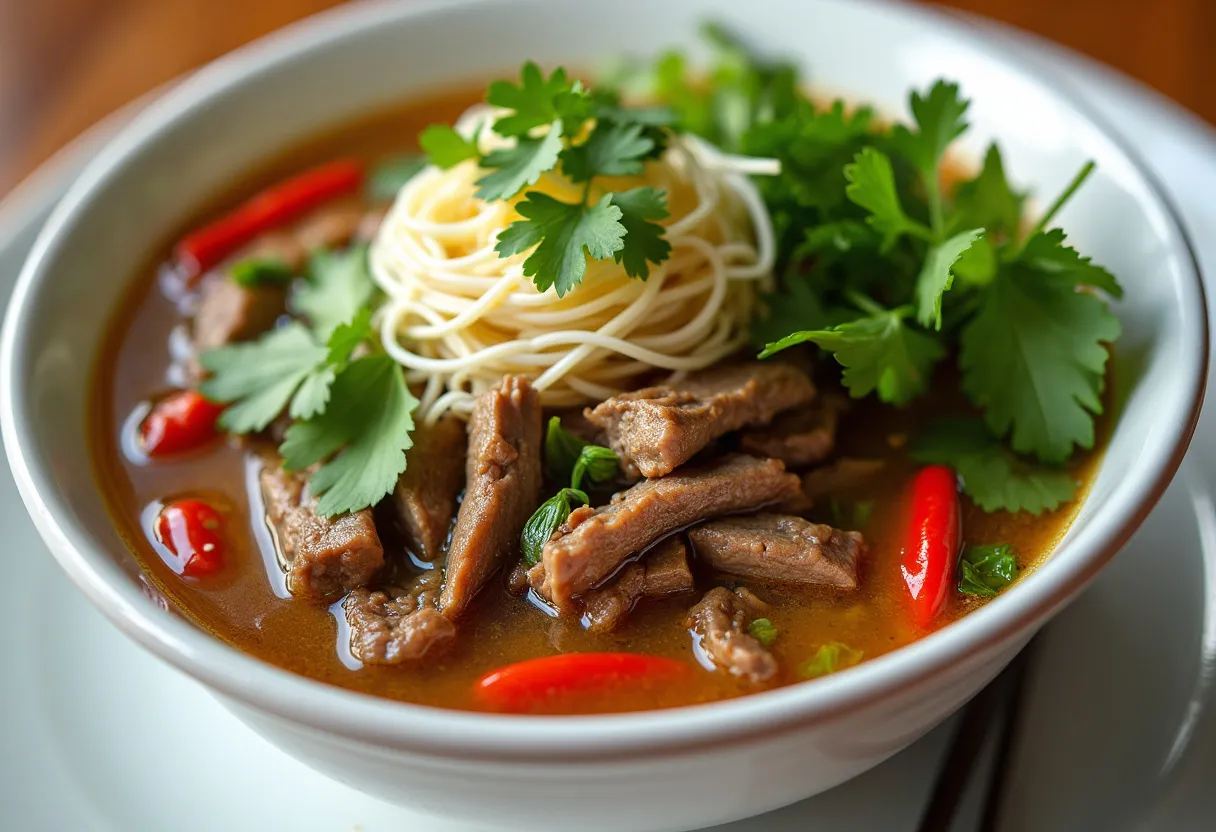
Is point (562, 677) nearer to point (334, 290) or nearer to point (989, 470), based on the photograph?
point (989, 470)

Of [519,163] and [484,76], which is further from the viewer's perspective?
[484,76]

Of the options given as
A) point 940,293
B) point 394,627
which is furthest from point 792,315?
point 394,627

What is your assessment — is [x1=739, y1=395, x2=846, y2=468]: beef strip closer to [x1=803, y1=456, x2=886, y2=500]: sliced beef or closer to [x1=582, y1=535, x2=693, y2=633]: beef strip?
[x1=803, y1=456, x2=886, y2=500]: sliced beef

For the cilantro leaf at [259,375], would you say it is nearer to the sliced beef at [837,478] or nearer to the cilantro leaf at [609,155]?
the cilantro leaf at [609,155]

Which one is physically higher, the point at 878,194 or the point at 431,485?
the point at 878,194

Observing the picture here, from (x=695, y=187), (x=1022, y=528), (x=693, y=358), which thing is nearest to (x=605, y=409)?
(x=693, y=358)

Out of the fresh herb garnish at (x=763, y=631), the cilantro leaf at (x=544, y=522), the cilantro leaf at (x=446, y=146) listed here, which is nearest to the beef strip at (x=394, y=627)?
the cilantro leaf at (x=544, y=522)
